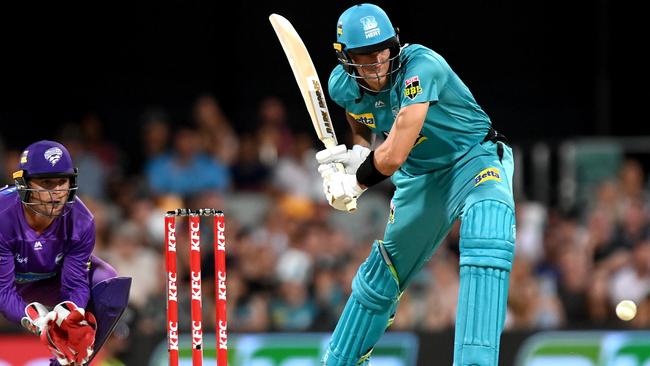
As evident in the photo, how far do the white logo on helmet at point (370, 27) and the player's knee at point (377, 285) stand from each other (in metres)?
1.14

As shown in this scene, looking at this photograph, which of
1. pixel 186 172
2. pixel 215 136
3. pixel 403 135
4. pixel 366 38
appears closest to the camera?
pixel 403 135

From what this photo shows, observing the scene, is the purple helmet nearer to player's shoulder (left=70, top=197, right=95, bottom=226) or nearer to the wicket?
player's shoulder (left=70, top=197, right=95, bottom=226)

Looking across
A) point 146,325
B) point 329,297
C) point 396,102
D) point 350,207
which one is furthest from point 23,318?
point 329,297

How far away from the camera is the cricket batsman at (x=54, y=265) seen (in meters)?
6.16

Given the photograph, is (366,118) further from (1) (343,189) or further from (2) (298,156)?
(2) (298,156)

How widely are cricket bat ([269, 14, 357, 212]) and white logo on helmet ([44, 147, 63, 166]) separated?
48.6 inches

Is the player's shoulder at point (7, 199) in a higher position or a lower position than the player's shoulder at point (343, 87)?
lower

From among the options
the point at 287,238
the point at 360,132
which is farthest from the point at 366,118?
the point at 287,238

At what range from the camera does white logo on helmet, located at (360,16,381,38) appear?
6.05 metres

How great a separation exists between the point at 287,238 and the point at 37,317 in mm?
4935

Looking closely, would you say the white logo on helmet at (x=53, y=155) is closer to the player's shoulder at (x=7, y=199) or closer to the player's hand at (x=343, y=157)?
the player's shoulder at (x=7, y=199)

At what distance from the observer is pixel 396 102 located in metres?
6.23

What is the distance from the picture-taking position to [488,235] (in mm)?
5984

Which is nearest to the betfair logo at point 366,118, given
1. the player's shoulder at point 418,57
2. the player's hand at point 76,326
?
the player's shoulder at point 418,57
